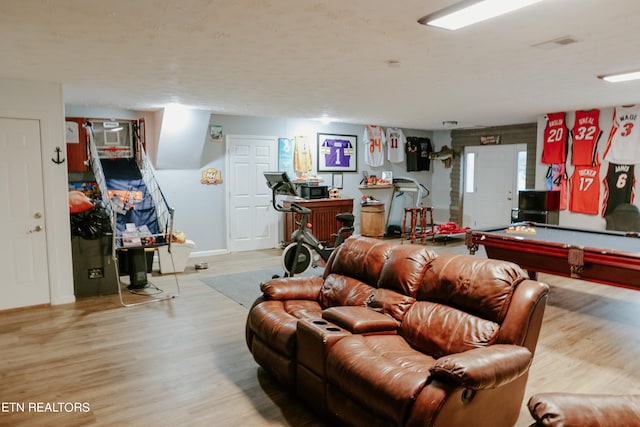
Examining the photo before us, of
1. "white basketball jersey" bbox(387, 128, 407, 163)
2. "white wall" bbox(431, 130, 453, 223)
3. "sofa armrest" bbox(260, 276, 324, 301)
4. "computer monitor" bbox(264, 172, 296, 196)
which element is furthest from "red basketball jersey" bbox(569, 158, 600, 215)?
"sofa armrest" bbox(260, 276, 324, 301)

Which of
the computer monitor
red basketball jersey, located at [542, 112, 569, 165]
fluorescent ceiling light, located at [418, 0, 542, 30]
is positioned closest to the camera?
fluorescent ceiling light, located at [418, 0, 542, 30]

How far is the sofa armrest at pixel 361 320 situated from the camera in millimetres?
2646

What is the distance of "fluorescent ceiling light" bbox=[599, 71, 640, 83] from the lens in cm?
424

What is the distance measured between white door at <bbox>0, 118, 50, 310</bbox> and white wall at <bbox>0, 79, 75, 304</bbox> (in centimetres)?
6

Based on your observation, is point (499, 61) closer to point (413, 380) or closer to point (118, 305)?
point (413, 380)

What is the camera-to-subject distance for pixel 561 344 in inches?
148

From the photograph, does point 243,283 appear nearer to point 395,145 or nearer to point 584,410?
point 584,410

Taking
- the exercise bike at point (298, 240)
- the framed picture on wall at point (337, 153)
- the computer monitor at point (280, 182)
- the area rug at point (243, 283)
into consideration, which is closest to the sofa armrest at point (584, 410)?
the area rug at point (243, 283)

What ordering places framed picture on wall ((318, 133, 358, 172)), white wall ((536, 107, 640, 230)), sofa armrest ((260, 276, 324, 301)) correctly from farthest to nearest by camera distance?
framed picture on wall ((318, 133, 358, 172))
white wall ((536, 107, 640, 230))
sofa armrest ((260, 276, 324, 301))

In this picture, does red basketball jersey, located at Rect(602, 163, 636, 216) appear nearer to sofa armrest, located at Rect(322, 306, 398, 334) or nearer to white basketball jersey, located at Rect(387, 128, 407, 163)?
white basketball jersey, located at Rect(387, 128, 407, 163)

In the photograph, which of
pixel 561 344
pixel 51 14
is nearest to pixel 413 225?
pixel 561 344

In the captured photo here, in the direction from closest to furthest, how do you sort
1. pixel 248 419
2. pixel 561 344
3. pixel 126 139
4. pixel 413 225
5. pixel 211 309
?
pixel 248 419
pixel 561 344
pixel 211 309
pixel 126 139
pixel 413 225

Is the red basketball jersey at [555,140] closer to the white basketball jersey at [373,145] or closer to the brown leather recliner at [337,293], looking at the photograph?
the white basketball jersey at [373,145]

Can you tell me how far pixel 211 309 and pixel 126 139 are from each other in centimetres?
360
